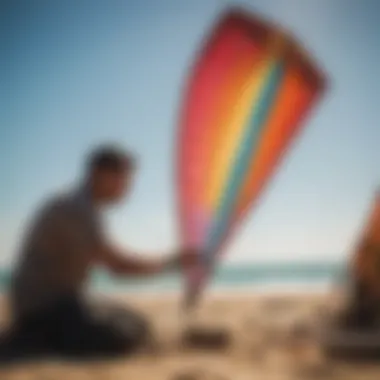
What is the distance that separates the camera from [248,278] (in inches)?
62.9

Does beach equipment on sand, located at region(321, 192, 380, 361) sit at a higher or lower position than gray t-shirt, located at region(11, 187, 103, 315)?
higher

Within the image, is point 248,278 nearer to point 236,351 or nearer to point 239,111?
point 236,351

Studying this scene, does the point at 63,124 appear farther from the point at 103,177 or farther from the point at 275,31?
the point at 275,31

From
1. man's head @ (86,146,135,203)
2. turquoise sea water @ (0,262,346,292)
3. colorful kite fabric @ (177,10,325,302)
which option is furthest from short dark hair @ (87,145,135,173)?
turquoise sea water @ (0,262,346,292)

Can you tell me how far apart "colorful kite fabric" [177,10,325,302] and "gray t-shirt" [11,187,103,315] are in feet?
0.68

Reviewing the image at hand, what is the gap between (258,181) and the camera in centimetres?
164

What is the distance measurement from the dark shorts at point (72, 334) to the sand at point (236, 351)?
2 cm

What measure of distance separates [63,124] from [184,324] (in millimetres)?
501

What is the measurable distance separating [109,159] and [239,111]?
0.97ft

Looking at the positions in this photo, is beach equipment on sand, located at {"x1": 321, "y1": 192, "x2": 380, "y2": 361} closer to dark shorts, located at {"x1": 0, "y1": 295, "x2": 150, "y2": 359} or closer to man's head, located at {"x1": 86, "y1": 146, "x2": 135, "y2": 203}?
dark shorts, located at {"x1": 0, "y1": 295, "x2": 150, "y2": 359}

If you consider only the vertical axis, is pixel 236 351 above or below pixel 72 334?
above

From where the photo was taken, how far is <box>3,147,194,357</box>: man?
5.11 ft

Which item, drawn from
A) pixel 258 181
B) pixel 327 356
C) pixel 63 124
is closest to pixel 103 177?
pixel 63 124

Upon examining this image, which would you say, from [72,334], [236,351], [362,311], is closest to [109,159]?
[72,334]
